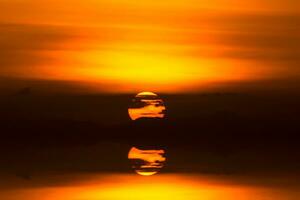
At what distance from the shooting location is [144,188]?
18703 millimetres

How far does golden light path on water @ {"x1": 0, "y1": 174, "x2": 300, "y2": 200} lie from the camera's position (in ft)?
56.3

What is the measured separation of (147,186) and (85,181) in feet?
4.82

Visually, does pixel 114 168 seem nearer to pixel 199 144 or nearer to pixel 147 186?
pixel 147 186

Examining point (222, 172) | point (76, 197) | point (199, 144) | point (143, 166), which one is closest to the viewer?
point (76, 197)

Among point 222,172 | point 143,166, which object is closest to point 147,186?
point 222,172

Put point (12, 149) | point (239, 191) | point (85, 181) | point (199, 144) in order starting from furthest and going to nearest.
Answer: point (199, 144)
point (12, 149)
point (85, 181)
point (239, 191)

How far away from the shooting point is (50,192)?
17.8 metres

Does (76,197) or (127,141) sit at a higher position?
(127,141)

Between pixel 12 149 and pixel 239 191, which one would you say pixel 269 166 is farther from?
pixel 12 149

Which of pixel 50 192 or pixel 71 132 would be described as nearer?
pixel 50 192

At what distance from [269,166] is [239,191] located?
25.1 feet

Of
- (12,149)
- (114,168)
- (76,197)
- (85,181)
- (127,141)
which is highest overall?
(127,141)

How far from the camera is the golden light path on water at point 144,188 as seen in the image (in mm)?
17156

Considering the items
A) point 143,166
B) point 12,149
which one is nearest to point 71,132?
point 12,149
